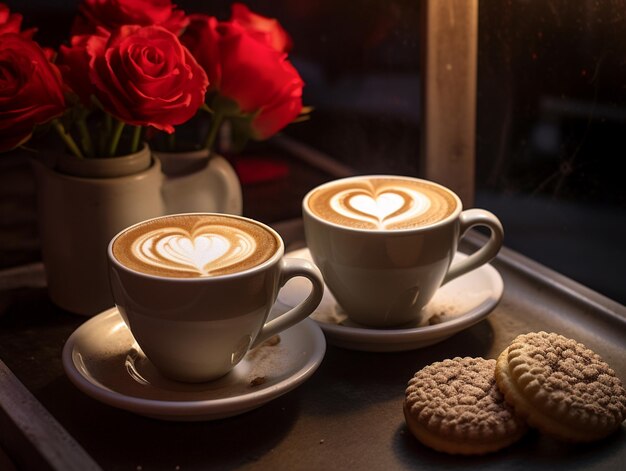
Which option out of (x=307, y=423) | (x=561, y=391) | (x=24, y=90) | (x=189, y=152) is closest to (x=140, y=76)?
(x=24, y=90)

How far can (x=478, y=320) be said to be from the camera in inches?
40.4

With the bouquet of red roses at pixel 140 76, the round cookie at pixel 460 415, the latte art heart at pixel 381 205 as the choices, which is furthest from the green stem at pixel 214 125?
the round cookie at pixel 460 415

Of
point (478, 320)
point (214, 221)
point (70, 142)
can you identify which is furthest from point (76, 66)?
point (478, 320)

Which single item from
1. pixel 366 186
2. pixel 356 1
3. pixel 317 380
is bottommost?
pixel 317 380

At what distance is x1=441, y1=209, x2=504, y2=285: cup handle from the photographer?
1.04 meters

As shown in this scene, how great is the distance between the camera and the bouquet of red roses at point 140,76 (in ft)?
3.34

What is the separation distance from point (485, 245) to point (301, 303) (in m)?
0.25

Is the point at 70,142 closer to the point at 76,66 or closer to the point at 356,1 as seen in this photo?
the point at 76,66

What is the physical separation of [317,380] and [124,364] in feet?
0.65

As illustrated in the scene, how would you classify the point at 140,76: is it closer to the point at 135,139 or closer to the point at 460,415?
the point at 135,139

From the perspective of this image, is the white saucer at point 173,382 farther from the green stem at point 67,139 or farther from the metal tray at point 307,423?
the green stem at point 67,139

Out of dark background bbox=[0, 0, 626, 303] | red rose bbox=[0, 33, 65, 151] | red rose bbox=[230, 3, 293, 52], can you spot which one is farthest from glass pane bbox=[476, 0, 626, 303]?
red rose bbox=[0, 33, 65, 151]

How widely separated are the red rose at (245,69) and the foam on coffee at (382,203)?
145mm

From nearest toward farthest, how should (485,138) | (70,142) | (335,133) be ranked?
(70,142), (485,138), (335,133)
